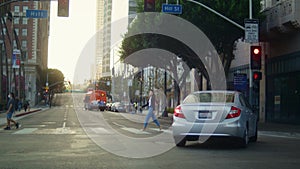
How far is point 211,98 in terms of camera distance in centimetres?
1168

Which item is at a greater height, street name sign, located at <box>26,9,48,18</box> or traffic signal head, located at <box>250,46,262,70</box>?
street name sign, located at <box>26,9,48,18</box>

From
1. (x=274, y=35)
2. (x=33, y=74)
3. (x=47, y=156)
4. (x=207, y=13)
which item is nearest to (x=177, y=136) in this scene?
(x=47, y=156)

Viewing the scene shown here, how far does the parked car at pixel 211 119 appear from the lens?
1109cm

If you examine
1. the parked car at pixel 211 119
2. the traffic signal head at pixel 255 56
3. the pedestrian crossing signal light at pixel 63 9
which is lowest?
the parked car at pixel 211 119

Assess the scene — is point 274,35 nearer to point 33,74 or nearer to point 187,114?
point 187,114

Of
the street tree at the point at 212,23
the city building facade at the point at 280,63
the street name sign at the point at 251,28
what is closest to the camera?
the street name sign at the point at 251,28

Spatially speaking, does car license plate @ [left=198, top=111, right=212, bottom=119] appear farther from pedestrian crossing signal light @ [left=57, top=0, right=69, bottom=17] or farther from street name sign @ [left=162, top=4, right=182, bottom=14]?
street name sign @ [left=162, top=4, right=182, bottom=14]

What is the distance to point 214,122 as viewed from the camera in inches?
437

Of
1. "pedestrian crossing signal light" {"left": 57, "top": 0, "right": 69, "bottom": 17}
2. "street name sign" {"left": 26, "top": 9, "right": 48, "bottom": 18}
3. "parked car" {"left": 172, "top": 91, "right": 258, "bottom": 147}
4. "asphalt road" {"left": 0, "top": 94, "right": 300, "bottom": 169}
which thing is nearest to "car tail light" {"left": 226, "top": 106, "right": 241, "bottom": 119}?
"parked car" {"left": 172, "top": 91, "right": 258, "bottom": 147}

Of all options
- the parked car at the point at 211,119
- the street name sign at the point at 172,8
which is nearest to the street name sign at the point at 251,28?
the street name sign at the point at 172,8

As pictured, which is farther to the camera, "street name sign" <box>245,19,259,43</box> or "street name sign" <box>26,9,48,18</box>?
"street name sign" <box>26,9,48,18</box>

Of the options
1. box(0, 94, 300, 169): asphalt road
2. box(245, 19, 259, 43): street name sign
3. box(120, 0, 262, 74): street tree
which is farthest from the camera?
box(120, 0, 262, 74): street tree

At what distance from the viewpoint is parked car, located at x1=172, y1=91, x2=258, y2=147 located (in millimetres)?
11086

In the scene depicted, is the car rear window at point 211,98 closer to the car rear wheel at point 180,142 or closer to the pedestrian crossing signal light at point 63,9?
the car rear wheel at point 180,142
